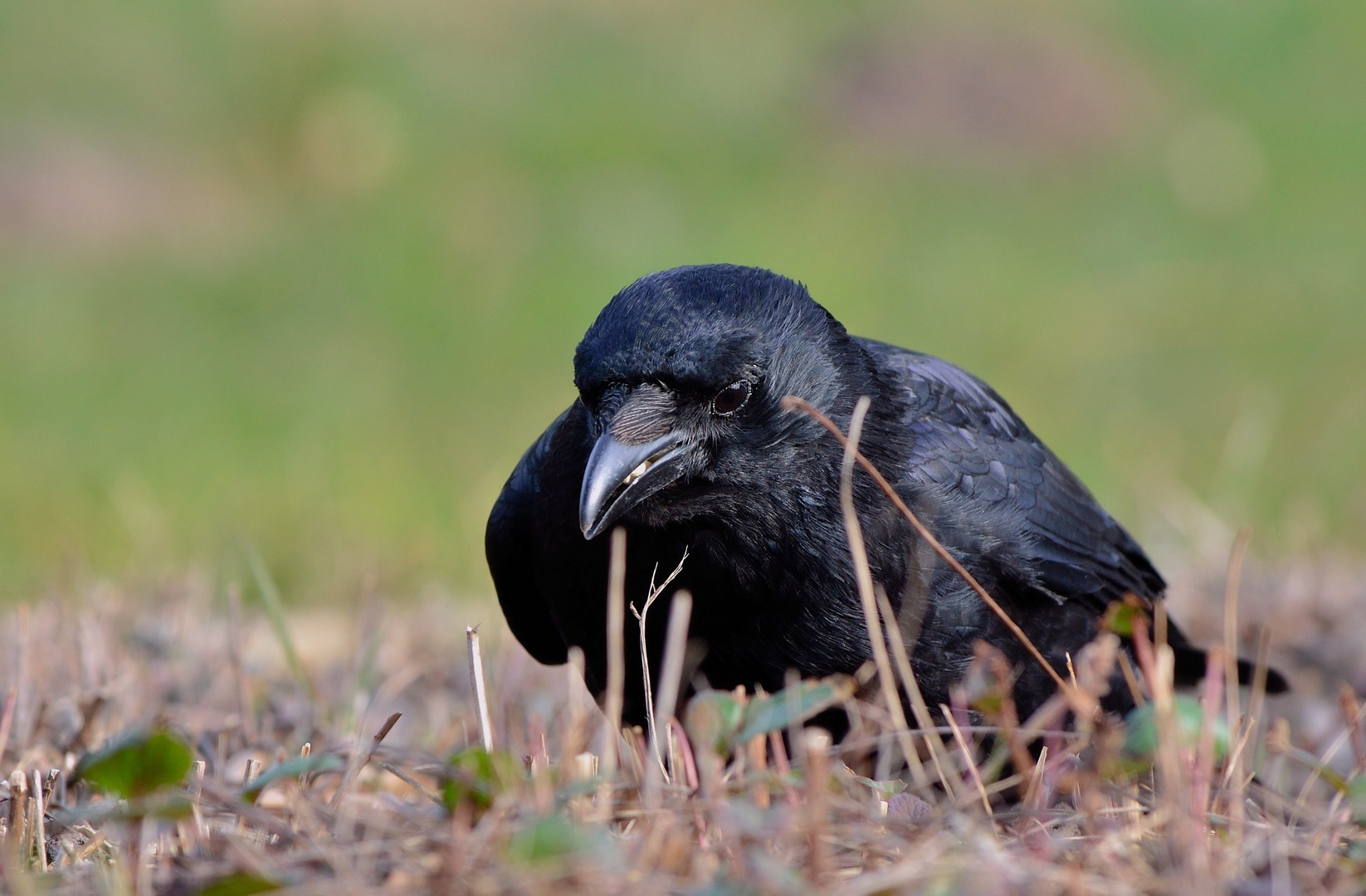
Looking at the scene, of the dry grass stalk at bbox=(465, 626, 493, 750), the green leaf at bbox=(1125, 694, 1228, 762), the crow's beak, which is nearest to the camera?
the green leaf at bbox=(1125, 694, 1228, 762)

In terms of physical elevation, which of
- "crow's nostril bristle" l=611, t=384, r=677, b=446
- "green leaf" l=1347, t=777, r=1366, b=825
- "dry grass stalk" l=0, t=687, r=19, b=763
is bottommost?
"dry grass stalk" l=0, t=687, r=19, b=763

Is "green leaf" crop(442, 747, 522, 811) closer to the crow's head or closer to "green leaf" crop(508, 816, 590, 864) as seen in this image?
"green leaf" crop(508, 816, 590, 864)

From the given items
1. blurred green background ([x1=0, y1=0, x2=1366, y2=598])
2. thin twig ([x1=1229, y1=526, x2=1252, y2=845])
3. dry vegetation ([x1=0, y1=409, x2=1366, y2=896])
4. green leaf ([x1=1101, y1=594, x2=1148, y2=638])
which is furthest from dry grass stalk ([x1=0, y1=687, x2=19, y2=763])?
blurred green background ([x1=0, y1=0, x2=1366, y2=598])

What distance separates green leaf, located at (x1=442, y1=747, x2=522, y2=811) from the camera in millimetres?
1793

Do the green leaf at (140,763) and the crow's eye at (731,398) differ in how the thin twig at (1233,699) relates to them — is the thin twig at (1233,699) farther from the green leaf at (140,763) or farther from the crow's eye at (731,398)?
the green leaf at (140,763)

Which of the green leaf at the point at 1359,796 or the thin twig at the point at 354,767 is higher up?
the thin twig at the point at 354,767

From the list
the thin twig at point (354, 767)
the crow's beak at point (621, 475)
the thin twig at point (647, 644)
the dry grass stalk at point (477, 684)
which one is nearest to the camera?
the thin twig at point (354, 767)

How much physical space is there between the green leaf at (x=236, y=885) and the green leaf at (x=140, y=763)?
227 mm

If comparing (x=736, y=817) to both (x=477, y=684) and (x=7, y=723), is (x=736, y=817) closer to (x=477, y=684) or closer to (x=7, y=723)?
(x=477, y=684)

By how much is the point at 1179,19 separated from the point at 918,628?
12.8m

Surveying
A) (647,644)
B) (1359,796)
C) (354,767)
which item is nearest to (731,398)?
(647,644)

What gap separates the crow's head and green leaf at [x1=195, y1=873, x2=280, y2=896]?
3.42 feet

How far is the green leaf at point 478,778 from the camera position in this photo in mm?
1793

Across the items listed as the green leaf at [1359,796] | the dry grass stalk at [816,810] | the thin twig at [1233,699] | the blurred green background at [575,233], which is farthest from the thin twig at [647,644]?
the blurred green background at [575,233]
